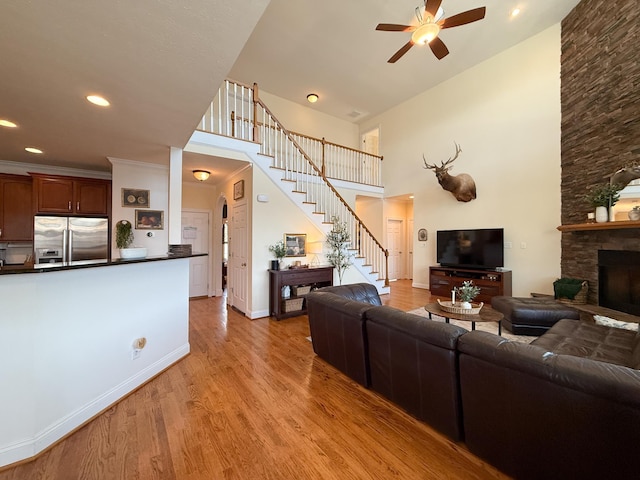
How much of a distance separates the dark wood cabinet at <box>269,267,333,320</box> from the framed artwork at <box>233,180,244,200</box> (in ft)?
5.13

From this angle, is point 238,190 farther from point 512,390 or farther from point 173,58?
point 512,390

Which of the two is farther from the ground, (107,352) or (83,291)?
(83,291)

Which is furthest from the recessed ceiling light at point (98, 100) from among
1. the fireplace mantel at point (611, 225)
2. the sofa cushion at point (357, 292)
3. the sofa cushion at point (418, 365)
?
the fireplace mantel at point (611, 225)

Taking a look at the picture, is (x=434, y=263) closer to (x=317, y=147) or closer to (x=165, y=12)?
(x=317, y=147)

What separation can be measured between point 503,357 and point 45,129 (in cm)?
473

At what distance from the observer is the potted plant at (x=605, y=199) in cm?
365

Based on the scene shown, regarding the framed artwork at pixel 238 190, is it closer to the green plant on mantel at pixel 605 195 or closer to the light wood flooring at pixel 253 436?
the light wood flooring at pixel 253 436

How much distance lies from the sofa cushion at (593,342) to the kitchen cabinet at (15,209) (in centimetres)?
717

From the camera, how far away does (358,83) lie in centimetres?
668

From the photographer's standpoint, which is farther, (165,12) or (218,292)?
(218,292)

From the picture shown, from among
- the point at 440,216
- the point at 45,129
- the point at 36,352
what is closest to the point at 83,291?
the point at 36,352

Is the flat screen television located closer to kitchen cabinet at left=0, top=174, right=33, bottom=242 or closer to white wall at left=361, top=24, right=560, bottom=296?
white wall at left=361, top=24, right=560, bottom=296

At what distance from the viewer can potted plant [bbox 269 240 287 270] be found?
455 cm

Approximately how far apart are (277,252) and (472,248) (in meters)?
4.43
